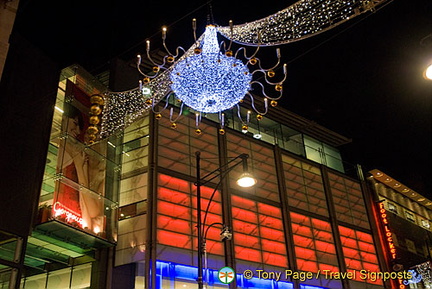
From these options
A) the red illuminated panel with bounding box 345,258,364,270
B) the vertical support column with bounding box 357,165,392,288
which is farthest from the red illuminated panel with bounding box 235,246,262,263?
the vertical support column with bounding box 357,165,392,288

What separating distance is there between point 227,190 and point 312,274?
8.60 metres

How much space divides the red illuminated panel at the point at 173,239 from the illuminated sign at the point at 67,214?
4167 millimetres

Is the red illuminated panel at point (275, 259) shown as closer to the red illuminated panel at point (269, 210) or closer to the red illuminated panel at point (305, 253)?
the red illuminated panel at point (305, 253)

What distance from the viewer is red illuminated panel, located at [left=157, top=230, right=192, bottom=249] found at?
2406 centimetres

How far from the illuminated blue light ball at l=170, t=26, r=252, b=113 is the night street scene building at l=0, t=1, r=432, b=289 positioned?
1.02 m

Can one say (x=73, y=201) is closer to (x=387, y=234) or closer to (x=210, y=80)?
(x=210, y=80)

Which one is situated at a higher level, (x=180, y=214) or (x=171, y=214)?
(x=180, y=214)

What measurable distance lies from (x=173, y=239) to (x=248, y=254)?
567 centimetres

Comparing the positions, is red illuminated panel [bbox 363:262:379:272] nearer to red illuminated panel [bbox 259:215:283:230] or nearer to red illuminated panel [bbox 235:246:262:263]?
red illuminated panel [bbox 259:215:283:230]

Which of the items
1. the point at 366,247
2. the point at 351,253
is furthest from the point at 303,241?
the point at 366,247

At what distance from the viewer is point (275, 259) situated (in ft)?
95.9

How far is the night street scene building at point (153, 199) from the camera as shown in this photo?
20.3 metres

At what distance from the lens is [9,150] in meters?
19.4

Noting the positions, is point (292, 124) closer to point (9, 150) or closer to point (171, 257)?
point (171, 257)
